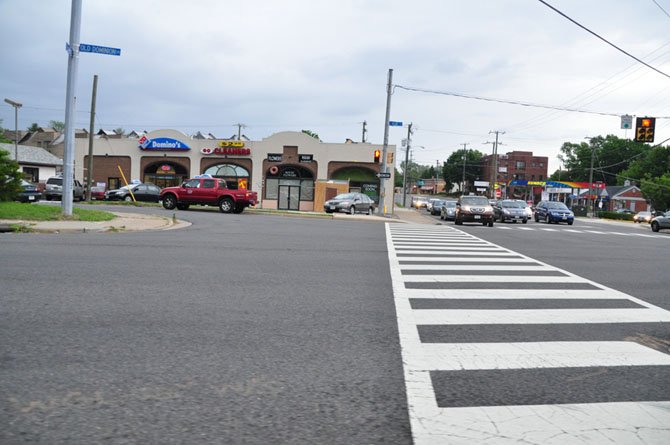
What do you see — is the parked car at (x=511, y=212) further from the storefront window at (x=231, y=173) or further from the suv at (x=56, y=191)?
the suv at (x=56, y=191)

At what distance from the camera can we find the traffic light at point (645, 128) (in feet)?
79.2

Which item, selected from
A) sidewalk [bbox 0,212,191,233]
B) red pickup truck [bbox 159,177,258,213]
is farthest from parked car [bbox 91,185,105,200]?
sidewalk [bbox 0,212,191,233]

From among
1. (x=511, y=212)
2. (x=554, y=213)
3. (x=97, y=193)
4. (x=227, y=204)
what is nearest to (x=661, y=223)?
(x=554, y=213)

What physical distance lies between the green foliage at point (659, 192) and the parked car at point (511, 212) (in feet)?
152

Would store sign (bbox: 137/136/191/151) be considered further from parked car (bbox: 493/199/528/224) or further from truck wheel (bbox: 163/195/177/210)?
parked car (bbox: 493/199/528/224)

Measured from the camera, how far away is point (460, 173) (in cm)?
12850

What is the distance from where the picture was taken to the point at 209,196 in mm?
28844

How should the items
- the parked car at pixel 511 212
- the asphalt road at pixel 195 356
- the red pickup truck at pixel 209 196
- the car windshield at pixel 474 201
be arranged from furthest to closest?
the parked car at pixel 511 212 < the car windshield at pixel 474 201 < the red pickup truck at pixel 209 196 < the asphalt road at pixel 195 356

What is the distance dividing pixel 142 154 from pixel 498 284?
153ft

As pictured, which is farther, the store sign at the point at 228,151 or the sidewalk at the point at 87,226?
the store sign at the point at 228,151

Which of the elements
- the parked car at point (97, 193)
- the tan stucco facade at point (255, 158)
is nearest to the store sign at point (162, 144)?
the tan stucco facade at point (255, 158)

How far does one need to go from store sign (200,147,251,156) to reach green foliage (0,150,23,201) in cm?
2866

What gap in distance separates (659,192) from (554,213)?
145 feet

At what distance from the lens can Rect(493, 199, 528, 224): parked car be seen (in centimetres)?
3541
